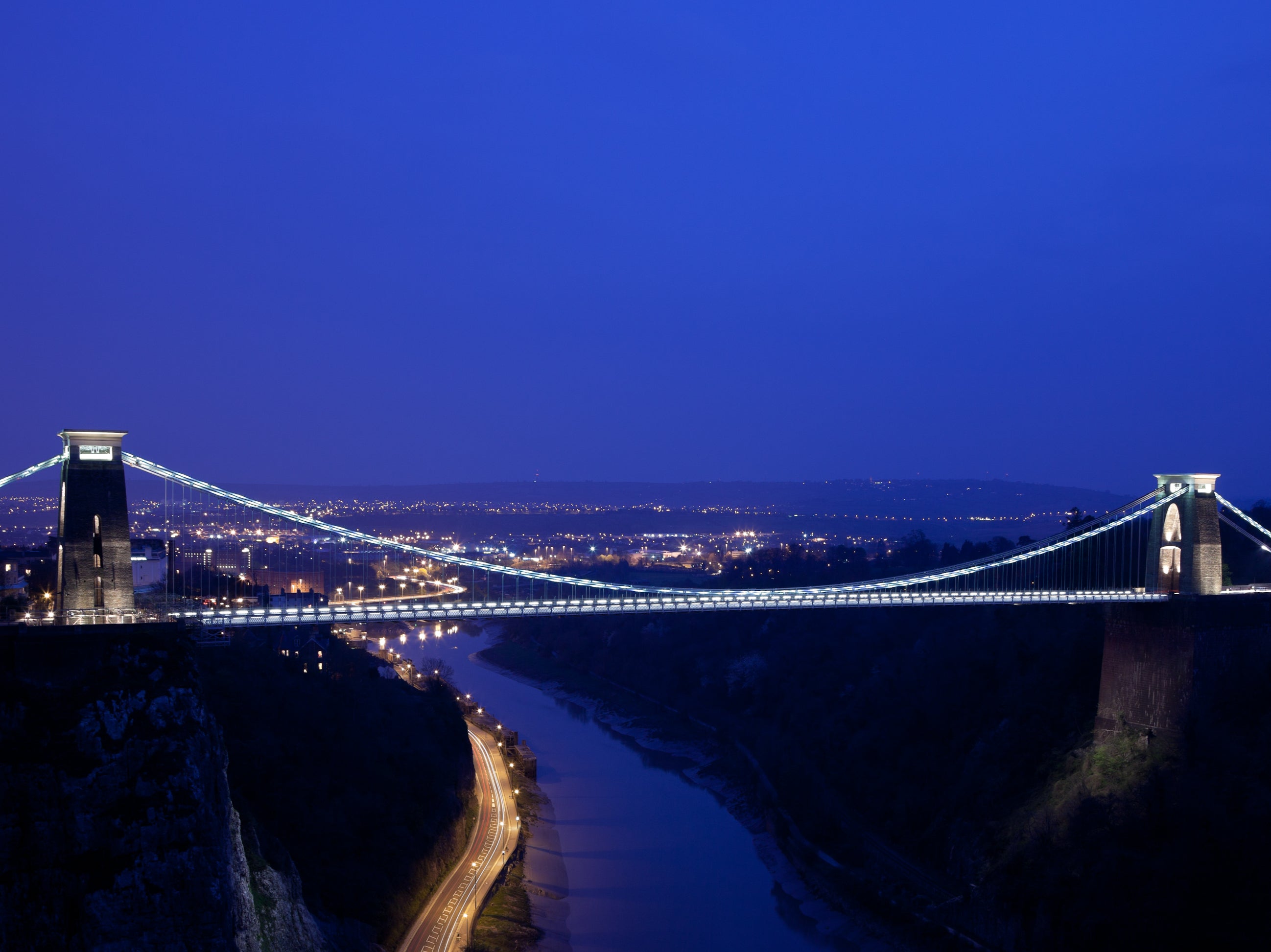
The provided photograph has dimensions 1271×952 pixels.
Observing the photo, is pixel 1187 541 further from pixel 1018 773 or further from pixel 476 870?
pixel 476 870

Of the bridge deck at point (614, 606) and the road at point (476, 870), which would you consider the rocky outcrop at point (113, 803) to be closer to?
the bridge deck at point (614, 606)

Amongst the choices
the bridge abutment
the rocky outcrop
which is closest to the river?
A: the bridge abutment

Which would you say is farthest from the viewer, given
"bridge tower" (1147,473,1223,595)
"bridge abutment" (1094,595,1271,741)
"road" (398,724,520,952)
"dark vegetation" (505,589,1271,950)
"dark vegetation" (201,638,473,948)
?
"bridge tower" (1147,473,1223,595)

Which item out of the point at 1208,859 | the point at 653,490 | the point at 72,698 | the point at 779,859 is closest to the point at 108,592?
the point at 72,698

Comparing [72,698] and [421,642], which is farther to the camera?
[421,642]

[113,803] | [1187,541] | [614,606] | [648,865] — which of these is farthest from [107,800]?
[1187,541]

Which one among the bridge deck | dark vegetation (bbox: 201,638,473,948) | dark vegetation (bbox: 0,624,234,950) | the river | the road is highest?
the bridge deck

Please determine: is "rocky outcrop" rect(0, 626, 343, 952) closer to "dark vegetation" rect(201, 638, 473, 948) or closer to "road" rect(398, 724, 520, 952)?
"dark vegetation" rect(201, 638, 473, 948)

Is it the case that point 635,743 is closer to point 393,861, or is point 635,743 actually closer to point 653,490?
point 393,861
